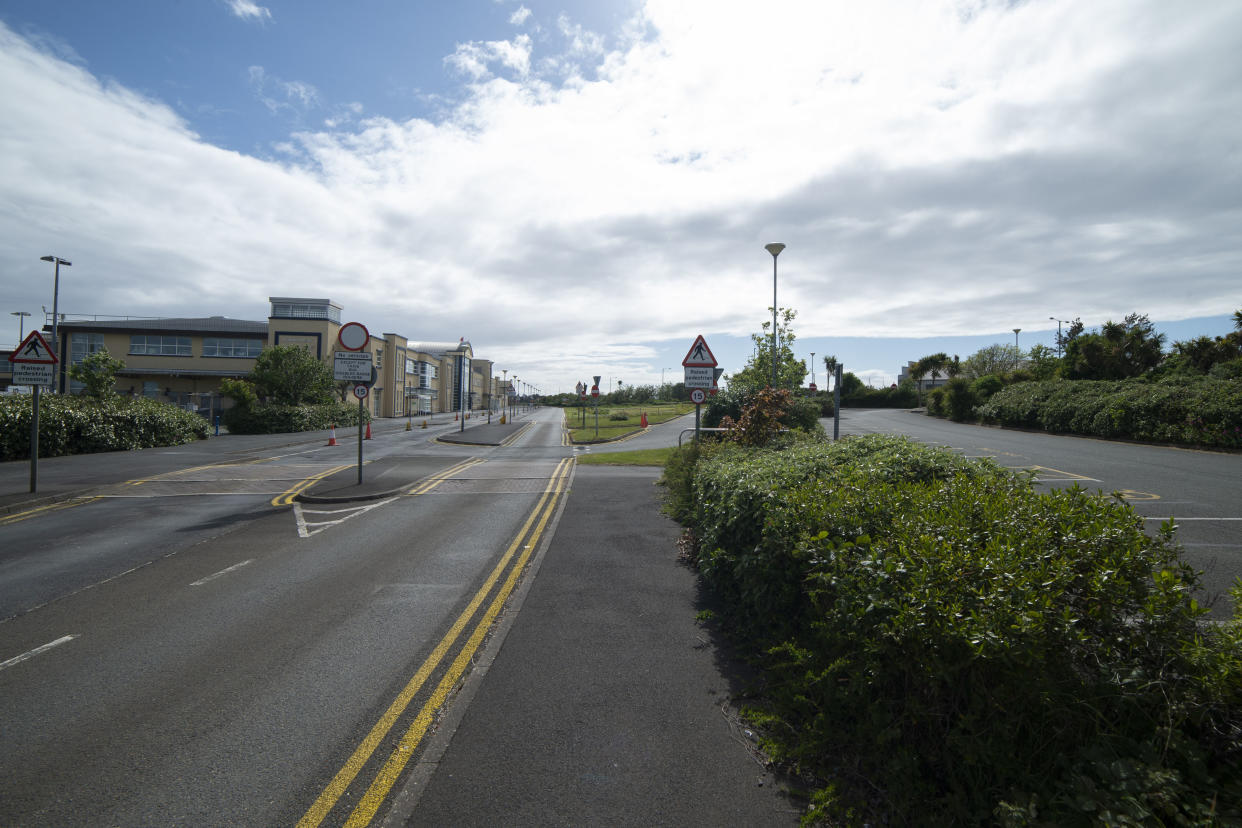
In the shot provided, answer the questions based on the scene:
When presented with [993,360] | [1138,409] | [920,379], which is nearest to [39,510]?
[1138,409]

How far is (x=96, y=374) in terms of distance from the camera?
87.5 feet

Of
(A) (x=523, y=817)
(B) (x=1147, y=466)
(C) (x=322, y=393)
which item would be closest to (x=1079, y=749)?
(A) (x=523, y=817)

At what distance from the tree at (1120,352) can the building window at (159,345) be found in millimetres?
72898

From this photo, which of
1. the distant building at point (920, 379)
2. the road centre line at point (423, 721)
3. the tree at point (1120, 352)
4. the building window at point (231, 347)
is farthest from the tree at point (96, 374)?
the distant building at point (920, 379)

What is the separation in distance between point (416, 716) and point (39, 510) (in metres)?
12.3

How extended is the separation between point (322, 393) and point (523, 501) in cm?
3639

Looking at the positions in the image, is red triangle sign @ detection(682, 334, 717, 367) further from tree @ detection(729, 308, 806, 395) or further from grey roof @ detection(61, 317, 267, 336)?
grey roof @ detection(61, 317, 267, 336)

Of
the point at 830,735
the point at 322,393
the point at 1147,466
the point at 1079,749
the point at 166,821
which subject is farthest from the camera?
the point at 322,393

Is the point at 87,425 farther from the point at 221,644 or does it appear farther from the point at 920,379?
the point at 920,379

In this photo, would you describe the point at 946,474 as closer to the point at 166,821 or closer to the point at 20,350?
the point at 166,821

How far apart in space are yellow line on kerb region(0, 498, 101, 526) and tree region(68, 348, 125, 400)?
1657 cm

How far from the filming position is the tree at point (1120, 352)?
122ft

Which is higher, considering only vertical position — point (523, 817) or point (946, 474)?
point (946, 474)

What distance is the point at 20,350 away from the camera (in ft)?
39.9
